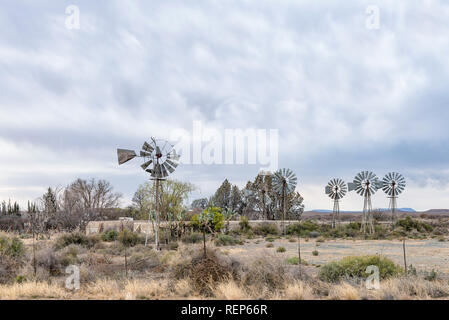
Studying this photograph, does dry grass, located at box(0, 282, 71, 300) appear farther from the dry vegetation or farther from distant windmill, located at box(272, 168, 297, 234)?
distant windmill, located at box(272, 168, 297, 234)

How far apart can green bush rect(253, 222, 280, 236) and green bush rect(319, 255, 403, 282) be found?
27278 millimetres

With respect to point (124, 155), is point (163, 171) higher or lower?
lower

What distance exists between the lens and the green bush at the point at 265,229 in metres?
39.7

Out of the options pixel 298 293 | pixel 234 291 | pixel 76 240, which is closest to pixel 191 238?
pixel 76 240

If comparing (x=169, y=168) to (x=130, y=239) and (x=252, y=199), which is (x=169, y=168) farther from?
(x=252, y=199)

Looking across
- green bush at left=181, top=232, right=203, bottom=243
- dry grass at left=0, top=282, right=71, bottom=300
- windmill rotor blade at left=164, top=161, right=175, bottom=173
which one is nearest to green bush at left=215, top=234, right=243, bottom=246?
green bush at left=181, top=232, right=203, bottom=243

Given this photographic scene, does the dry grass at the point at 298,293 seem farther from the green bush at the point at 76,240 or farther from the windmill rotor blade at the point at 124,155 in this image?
the green bush at the point at 76,240

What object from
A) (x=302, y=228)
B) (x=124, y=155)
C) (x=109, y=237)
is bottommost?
(x=302, y=228)

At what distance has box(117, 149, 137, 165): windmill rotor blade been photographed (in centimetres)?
2103

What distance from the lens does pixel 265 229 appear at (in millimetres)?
40562

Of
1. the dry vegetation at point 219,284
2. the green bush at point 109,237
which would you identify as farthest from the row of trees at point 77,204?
the dry vegetation at point 219,284

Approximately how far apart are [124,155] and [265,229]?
22.7m
